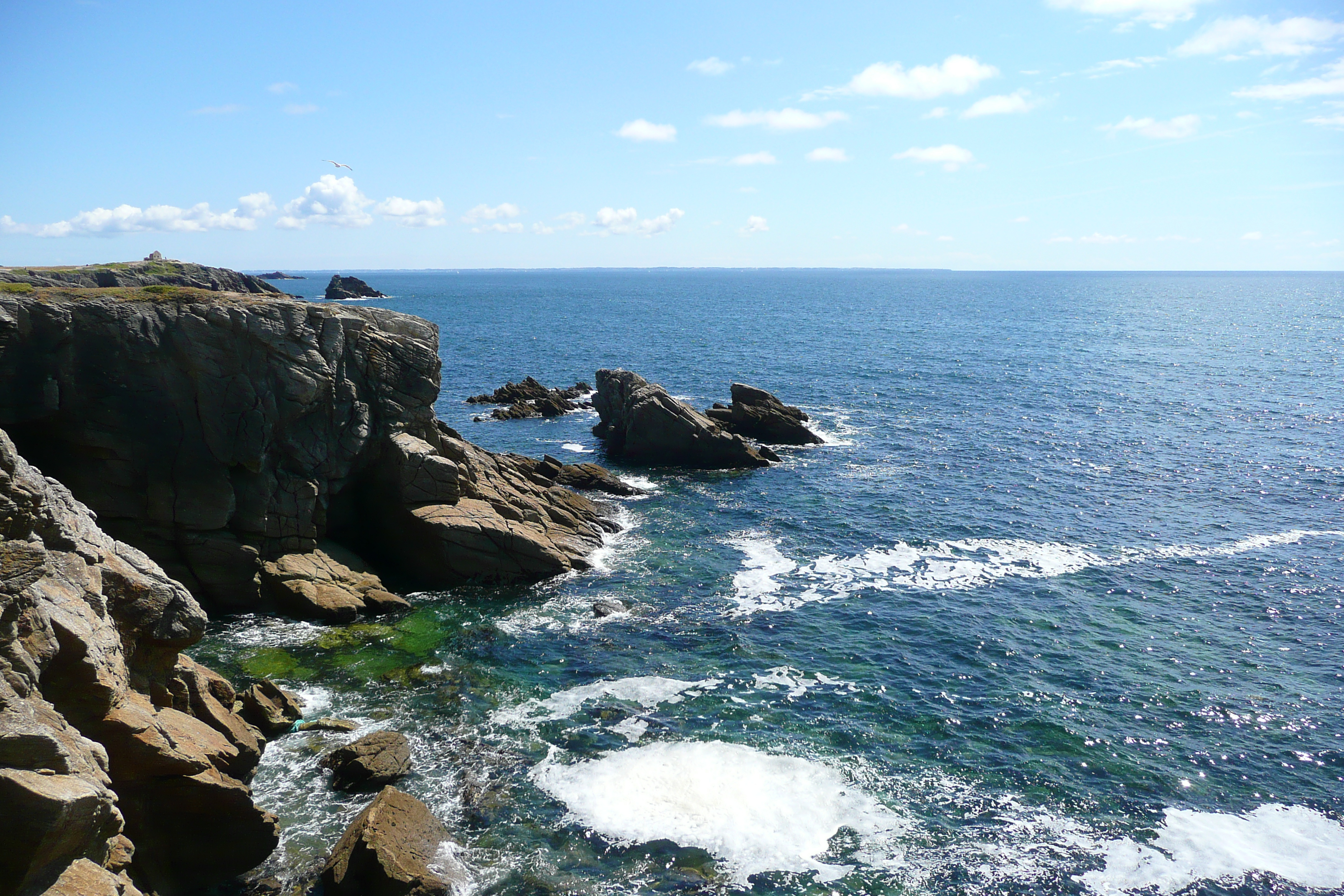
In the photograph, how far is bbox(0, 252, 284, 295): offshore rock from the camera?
2167 inches

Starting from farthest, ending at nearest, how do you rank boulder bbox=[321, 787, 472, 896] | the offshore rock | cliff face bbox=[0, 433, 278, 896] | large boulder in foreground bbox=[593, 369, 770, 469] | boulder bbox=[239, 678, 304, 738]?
1. large boulder in foreground bbox=[593, 369, 770, 469]
2. the offshore rock
3. boulder bbox=[239, 678, 304, 738]
4. boulder bbox=[321, 787, 472, 896]
5. cliff face bbox=[0, 433, 278, 896]

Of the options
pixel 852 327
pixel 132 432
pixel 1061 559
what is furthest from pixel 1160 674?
pixel 852 327

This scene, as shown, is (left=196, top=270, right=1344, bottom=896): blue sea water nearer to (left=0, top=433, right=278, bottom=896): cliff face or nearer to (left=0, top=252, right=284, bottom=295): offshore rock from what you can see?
(left=0, top=433, right=278, bottom=896): cliff face

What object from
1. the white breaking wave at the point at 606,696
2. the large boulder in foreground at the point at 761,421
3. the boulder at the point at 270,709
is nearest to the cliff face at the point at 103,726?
the boulder at the point at 270,709

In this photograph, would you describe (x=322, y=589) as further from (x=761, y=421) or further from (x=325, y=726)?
(x=761, y=421)

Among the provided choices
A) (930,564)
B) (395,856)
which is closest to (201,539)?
(395,856)

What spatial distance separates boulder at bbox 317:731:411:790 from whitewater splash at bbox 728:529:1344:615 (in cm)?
1741

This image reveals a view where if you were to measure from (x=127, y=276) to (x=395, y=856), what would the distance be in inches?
2722

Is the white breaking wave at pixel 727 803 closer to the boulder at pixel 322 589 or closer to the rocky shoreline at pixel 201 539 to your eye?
the rocky shoreline at pixel 201 539

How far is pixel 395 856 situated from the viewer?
67.4 ft

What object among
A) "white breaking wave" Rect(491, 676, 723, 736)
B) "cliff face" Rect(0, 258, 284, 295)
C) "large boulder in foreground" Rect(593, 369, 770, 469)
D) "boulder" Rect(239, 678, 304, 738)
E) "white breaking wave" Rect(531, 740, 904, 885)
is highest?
"cliff face" Rect(0, 258, 284, 295)

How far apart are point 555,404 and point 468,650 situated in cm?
5002

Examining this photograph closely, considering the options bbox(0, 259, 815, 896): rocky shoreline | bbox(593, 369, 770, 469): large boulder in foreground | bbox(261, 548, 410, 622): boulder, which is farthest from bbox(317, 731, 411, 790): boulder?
bbox(593, 369, 770, 469): large boulder in foreground

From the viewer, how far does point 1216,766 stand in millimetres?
27422
